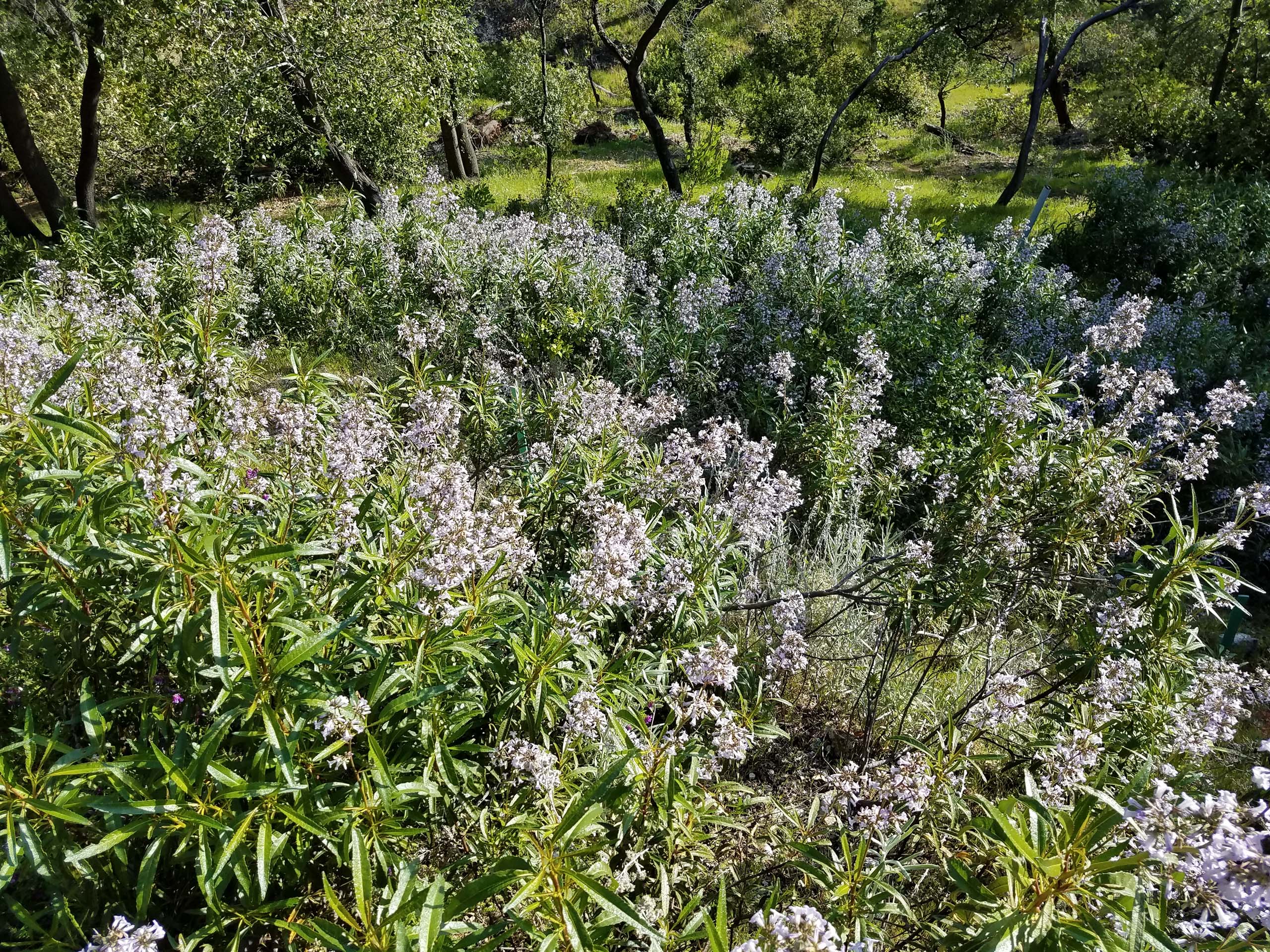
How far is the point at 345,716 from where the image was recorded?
6.91ft

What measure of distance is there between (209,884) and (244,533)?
1048mm

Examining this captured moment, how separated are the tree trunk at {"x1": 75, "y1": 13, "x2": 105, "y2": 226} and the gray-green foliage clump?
7.84m

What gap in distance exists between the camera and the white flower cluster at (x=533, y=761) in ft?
7.64

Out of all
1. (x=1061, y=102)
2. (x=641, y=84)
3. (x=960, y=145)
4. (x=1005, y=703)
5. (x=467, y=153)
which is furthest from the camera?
(x=1061, y=102)

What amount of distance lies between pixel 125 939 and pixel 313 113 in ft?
37.5

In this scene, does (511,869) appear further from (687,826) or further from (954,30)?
(954,30)

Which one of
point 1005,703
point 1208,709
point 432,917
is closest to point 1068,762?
point 1005,703

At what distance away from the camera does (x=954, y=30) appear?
15234mm

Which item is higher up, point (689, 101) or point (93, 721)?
point (689, 101)

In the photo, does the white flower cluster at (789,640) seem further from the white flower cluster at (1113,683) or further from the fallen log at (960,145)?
the fallen log at (960,145)

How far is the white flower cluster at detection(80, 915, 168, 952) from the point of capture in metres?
1.64

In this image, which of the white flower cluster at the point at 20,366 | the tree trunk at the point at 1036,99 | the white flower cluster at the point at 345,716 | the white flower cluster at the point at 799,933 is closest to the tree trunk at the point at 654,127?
the tree trunk at the point at 1036,99

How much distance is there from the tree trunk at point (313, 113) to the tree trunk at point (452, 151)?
322cm

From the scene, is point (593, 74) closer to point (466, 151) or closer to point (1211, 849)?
point (466, 151)
